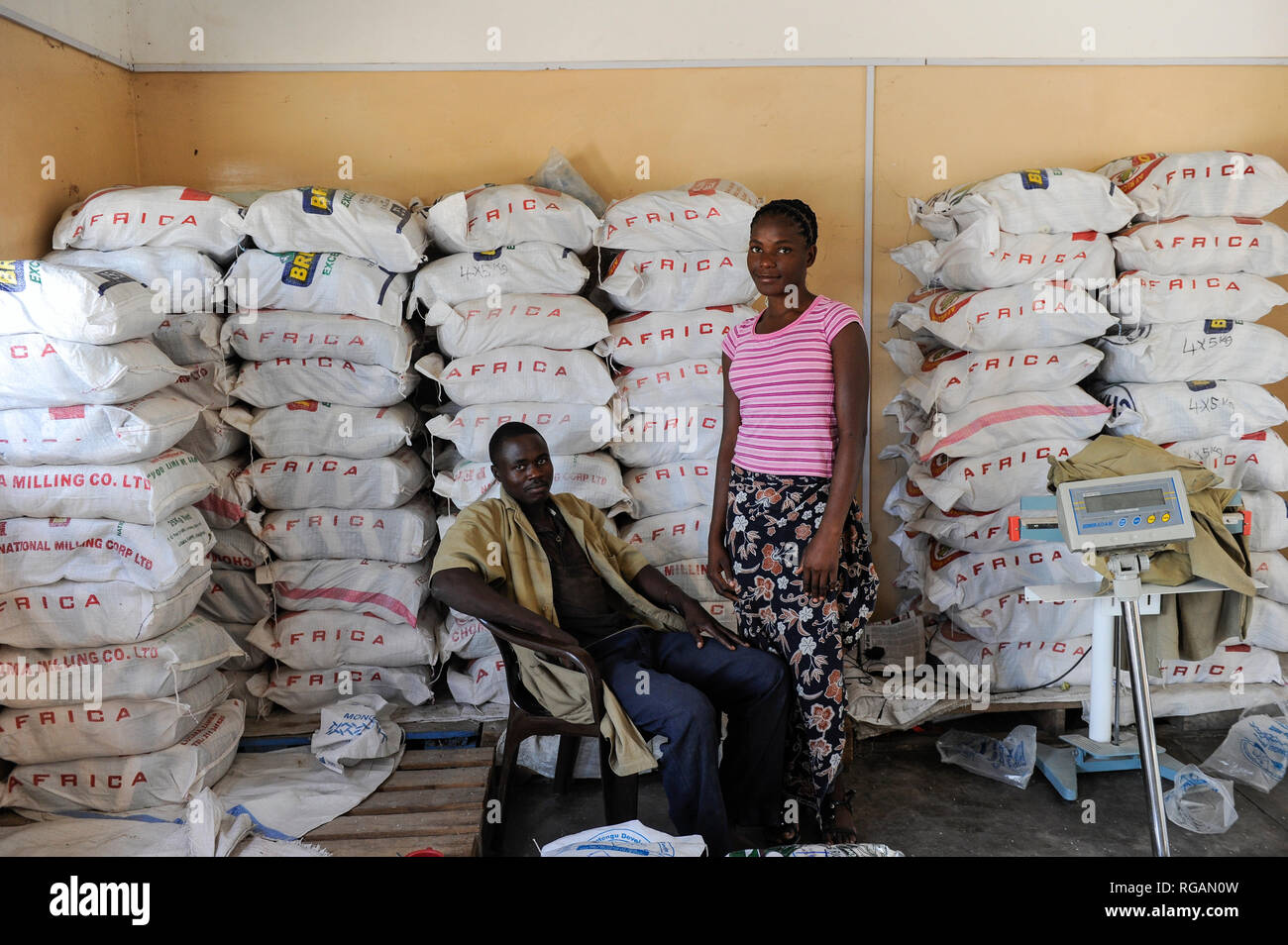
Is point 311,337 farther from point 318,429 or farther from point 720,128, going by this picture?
point 720,128

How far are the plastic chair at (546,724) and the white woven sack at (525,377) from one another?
2.59 ft

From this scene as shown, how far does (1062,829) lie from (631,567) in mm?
1327

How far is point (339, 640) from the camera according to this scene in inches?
120

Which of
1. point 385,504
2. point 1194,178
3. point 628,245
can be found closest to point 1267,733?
point 1194,178

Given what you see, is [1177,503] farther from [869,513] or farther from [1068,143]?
[1068,143]

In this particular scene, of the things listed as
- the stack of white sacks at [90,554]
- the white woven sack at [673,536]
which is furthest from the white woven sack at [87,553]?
the white woven sack at [673,536]

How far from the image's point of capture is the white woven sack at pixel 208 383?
2.91 meters

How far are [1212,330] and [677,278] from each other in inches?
64.5

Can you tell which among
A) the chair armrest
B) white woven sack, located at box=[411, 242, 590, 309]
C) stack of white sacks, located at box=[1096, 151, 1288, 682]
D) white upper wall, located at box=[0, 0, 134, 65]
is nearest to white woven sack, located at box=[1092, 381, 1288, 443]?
stack of white sacks, located at box=[1096, 151, 1288, 682]

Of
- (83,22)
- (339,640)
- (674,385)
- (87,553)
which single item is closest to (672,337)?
(674,385)

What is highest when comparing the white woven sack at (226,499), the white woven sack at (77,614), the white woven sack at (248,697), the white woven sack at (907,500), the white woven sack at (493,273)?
the white woven sack at (493,273)

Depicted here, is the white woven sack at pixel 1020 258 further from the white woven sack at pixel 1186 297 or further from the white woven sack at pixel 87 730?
the white woven sack at pixel 87 730

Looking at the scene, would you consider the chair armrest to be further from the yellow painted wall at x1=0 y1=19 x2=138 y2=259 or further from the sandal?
the yellow painted wall at x1=0 y1=19 x2=138 y2=259

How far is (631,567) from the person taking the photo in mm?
2709
